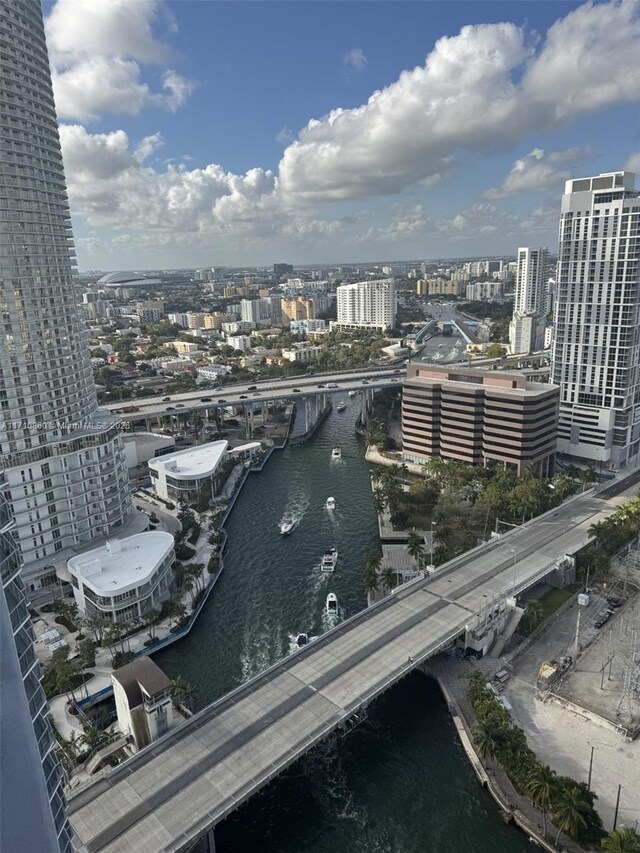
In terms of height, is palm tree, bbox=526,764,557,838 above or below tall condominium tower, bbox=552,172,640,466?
below

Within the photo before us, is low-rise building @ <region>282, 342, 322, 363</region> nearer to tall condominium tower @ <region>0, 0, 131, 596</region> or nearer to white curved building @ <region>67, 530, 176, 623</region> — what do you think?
tall condominium tower @ <region>0, 0, 131, 596</region>

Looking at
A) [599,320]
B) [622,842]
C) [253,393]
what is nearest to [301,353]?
[253,393]

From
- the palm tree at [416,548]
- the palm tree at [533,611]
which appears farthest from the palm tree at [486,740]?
the palm tree at [416,548]

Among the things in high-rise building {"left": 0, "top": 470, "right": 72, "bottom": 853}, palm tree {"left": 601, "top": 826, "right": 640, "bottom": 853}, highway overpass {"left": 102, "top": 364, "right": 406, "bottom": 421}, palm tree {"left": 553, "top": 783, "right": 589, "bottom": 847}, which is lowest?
palm tree {"left": 553, "top": 783, "right": 589, "bottom": 847}

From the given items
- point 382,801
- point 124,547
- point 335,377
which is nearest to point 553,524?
point 382,801

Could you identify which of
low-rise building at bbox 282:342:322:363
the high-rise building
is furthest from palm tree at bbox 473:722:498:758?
low-rise building at bbox 282:342:322:363

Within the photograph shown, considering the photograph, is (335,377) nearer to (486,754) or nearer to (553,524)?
(553,524)

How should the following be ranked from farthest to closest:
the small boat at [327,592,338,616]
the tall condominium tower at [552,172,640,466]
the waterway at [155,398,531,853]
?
the tall condominium tower at [552,172,640,466] → the small boat at [327,592,338,616] → the waterway at [155,398,531,853]
